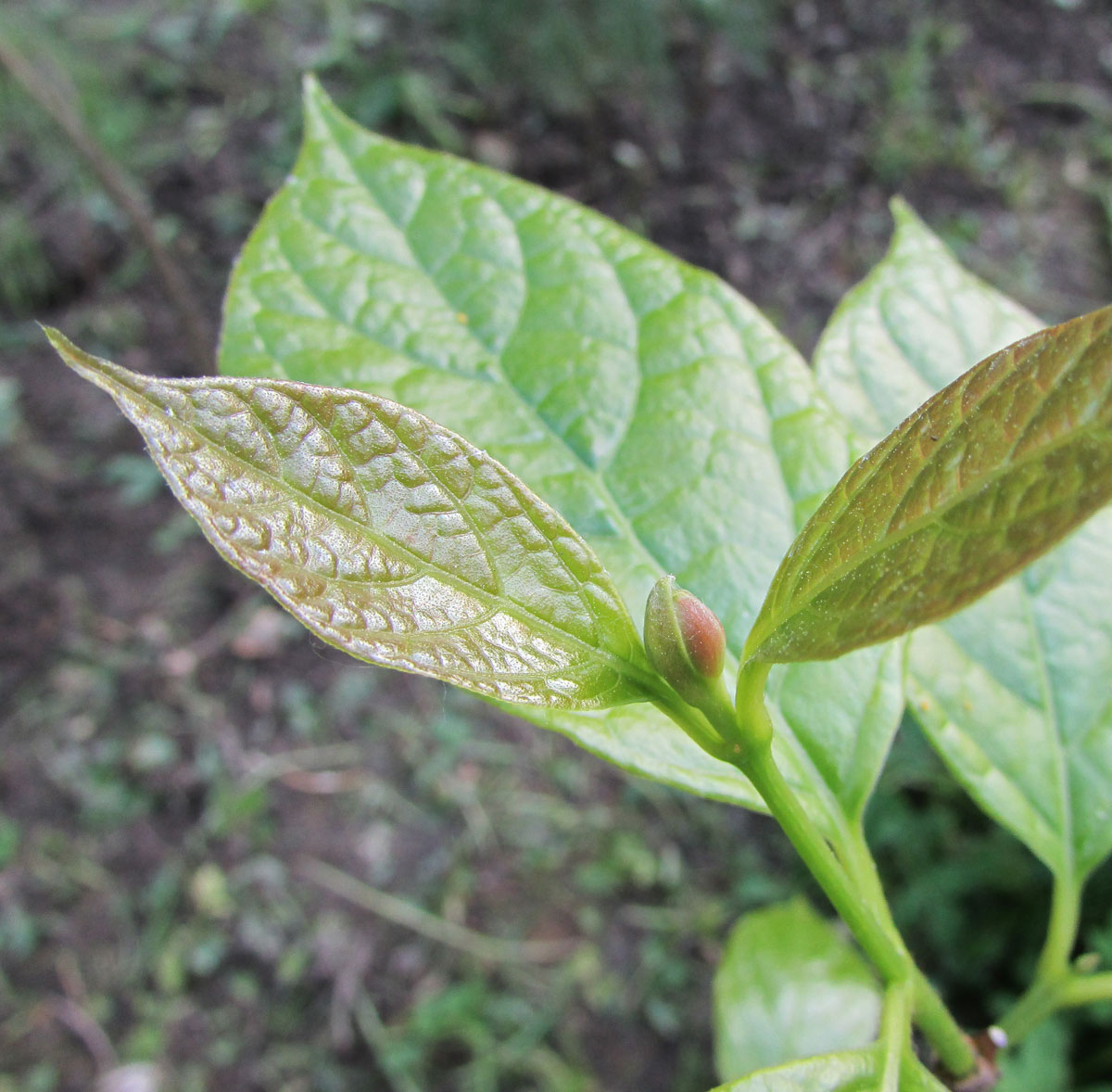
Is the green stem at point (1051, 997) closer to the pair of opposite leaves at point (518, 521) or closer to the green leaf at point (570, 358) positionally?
the green leaf at point (570, 358)

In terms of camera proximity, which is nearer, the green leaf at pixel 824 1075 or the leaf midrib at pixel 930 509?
the leaf midrib at pixel 930 509

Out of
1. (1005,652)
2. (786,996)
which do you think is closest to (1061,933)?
(1005,652)

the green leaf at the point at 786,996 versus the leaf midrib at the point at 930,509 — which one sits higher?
the leaf midrib at the point at 930,509

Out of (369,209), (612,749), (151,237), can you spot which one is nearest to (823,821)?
(612,749)

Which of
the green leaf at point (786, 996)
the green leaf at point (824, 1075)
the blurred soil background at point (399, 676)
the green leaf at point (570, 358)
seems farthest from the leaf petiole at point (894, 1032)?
the blurred soil background at point (399, 676)

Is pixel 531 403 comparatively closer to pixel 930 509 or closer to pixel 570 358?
pixel 570 358
